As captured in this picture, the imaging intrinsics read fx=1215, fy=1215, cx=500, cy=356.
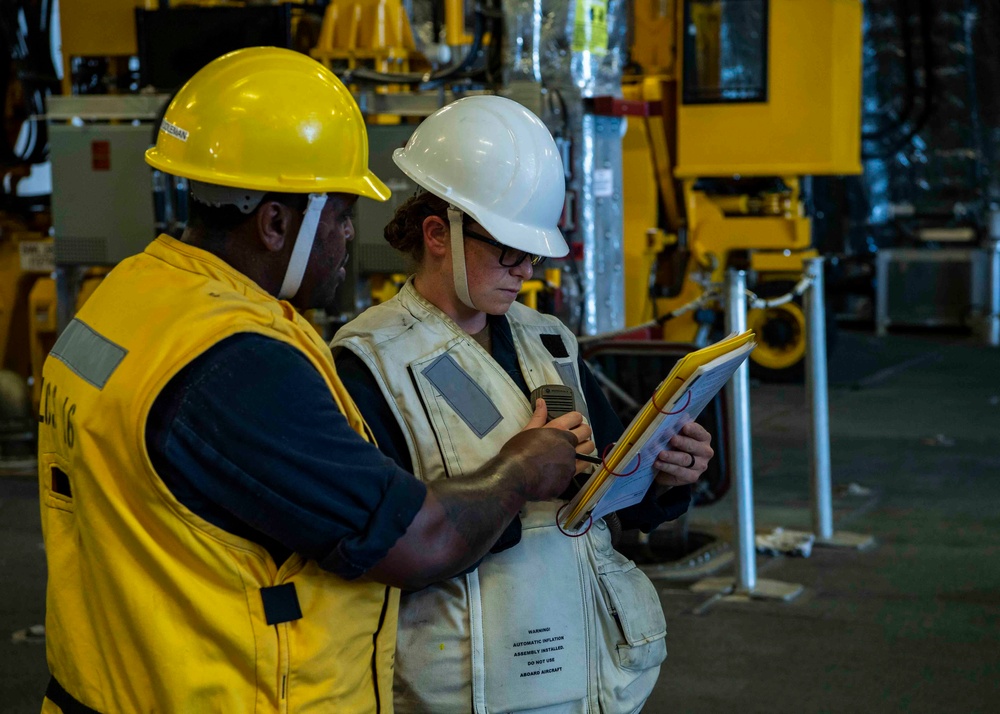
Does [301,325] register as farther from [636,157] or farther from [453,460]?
[636,157]

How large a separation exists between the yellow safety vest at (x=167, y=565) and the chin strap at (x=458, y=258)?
0.49 metres

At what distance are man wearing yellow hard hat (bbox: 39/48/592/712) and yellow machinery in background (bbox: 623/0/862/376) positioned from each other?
7.24 meters

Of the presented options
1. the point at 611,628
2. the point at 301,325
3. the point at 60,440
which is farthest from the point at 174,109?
the point at 611,628

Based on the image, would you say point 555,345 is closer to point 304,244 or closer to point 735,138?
point 304,244

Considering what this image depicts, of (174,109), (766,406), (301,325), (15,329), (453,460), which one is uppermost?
(174,109)

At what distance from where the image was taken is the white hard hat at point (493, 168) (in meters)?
2.10

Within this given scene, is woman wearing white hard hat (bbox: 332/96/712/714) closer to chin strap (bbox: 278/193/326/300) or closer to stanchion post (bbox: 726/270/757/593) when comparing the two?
chin strap (bbox: 278/193/326/300)

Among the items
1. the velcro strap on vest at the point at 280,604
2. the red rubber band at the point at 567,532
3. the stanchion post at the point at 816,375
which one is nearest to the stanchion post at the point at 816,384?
the stanchion post at the point at 816,375

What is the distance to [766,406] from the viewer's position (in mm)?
9539

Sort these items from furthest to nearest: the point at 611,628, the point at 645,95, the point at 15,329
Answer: the point at 645,95, the point at 15,329, the point at 611,628

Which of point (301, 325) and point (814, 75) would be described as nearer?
point (301, 325)

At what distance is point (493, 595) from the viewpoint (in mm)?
1943

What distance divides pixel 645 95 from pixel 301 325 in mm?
8225

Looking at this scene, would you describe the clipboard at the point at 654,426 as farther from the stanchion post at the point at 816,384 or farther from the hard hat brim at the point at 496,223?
the stanchion post at the point at 816,384
